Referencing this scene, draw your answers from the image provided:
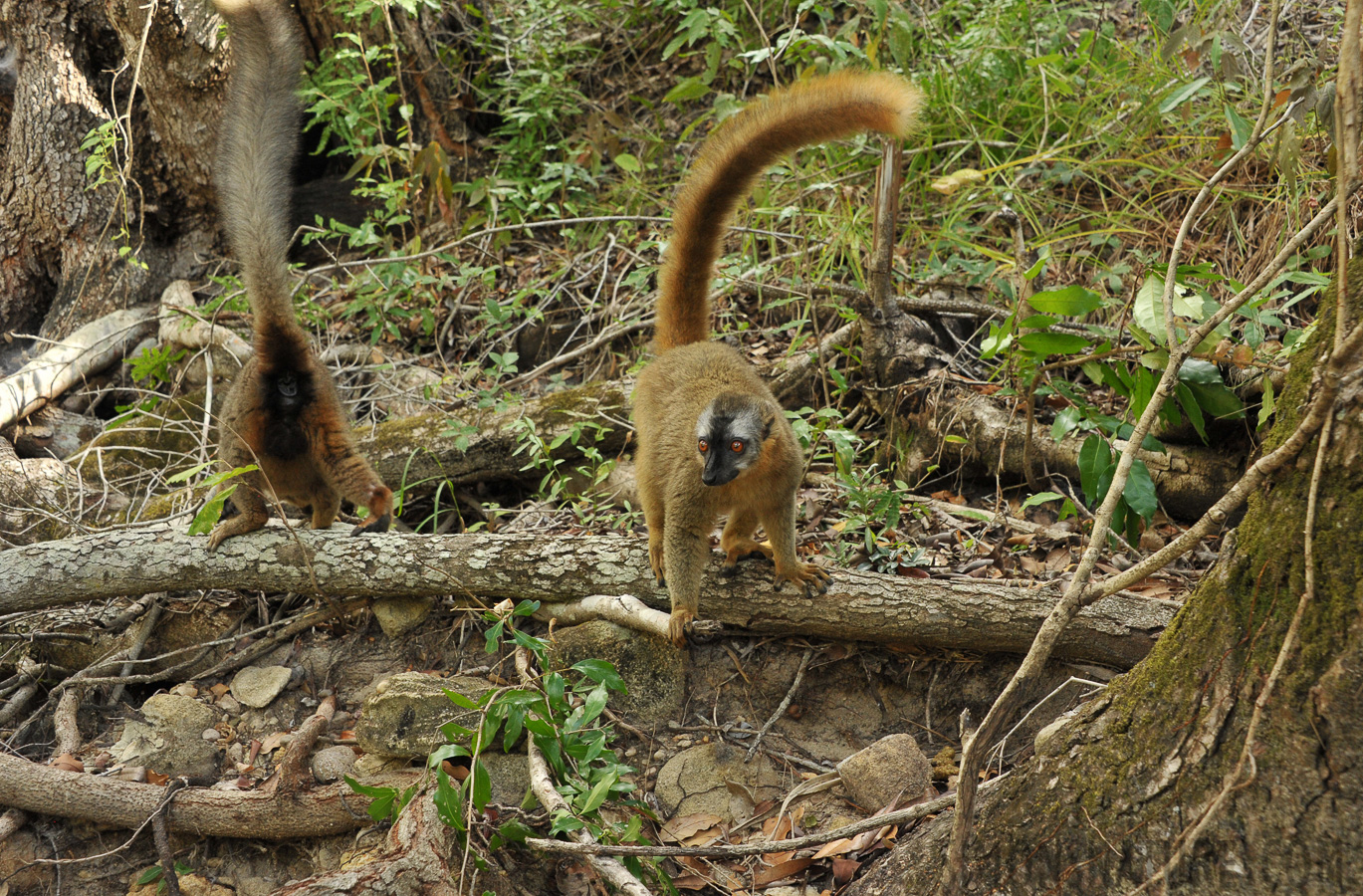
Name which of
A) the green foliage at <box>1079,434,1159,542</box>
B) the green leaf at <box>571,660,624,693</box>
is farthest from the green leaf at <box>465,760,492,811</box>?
the green foliage at <box>1079,434,1159,542</box>

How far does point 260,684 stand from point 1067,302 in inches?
149

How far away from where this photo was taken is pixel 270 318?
4.07m

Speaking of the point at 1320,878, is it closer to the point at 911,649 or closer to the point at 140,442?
the point at 911,649

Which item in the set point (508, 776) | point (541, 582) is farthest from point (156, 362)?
point (508, 776)

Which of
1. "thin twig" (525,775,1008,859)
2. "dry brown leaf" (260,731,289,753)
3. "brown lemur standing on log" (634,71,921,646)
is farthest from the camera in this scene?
"dry brown leaf" (260,731,289,753)

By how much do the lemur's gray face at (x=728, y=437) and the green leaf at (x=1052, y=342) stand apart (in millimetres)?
1025

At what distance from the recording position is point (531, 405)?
17.6 feet

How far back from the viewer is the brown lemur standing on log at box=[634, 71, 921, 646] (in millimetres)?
3277

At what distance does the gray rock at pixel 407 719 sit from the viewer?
3.42m

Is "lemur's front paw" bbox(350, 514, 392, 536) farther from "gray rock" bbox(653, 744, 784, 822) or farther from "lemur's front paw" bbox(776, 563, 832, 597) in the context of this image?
"lemur's front paw" bbox(776, 563, 832, 597)

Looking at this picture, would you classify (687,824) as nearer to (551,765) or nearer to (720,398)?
(551,765)

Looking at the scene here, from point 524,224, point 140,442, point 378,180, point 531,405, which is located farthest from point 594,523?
point 378,180

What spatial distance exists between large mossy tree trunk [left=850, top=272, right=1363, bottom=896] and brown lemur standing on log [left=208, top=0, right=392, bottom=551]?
330cm

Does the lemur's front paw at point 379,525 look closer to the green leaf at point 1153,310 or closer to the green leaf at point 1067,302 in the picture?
the green leaf at point 1067,302
